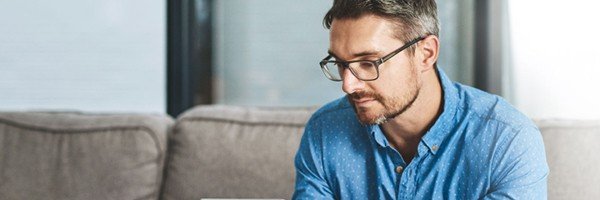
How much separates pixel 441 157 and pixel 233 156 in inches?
25.9

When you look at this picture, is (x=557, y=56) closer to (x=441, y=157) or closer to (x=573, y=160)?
(x=573, y=160)

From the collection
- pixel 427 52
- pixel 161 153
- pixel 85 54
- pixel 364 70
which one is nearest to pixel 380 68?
pixel 364 70

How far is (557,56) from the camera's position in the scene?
2328 mm

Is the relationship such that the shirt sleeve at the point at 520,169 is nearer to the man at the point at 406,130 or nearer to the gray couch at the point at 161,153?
the man at the point at 406,130

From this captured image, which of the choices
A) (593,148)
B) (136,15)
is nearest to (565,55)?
(593,148)

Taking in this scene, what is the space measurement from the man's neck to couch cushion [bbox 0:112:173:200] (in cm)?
75

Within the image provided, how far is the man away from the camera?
57.4 inches

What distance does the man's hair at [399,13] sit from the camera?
1.48m

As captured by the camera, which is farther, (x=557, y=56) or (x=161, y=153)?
(x=557, y=56)

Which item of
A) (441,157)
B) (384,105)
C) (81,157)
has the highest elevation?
(384,105)

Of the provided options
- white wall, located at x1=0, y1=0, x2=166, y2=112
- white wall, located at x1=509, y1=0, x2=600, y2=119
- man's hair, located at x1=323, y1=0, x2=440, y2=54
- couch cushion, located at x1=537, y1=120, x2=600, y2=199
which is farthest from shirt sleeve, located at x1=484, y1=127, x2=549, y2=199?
white wall, located at x1=0, y1=0, x2=166, y2=112

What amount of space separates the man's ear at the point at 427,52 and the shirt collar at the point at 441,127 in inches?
3.0

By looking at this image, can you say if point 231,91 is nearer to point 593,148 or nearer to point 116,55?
point 116,55

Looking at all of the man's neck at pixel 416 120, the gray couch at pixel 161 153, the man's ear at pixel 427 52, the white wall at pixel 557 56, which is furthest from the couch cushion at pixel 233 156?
the white wall at pixel 557 56
